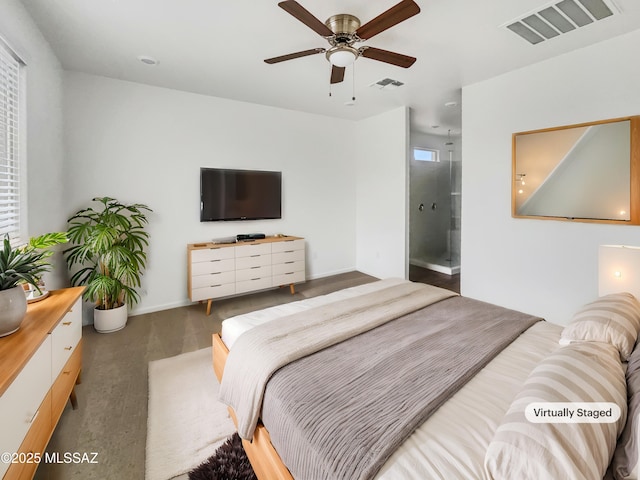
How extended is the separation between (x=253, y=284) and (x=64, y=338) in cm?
234

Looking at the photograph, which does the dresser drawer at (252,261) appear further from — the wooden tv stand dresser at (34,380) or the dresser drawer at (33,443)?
the dresser drawer at (33,443)

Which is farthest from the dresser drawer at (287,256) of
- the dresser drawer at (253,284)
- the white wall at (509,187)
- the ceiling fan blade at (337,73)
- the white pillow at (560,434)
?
the white pillow at (560,434)

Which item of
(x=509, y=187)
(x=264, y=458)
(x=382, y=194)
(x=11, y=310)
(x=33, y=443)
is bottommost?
(x=264, y=458)

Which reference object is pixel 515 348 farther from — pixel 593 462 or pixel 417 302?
pixel 593 462

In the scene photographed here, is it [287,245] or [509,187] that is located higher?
[509,187]

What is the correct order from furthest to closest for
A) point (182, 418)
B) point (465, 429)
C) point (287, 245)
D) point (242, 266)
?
1. point (287, 245)
2. point (242, 266)
3. point (182, 418)
4. point (465, 429)

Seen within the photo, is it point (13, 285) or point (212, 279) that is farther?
point (212, 279)

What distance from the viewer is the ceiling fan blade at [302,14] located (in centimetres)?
168

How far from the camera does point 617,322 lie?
1.37 meters

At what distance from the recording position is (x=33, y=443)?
1.26 m

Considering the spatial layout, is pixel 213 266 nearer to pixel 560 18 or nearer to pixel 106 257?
pixel 106 257

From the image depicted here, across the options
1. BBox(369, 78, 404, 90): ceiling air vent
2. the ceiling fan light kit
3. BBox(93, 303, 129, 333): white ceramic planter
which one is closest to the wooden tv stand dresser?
BBox(93, 303, 129, 333): white ceramic planter

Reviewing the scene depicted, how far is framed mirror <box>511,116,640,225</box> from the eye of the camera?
2.52 metres

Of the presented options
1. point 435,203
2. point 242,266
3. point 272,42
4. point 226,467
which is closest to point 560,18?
point 272,42
